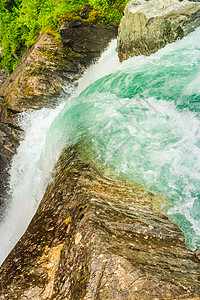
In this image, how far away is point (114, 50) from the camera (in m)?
11.1

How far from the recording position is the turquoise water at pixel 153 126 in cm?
481

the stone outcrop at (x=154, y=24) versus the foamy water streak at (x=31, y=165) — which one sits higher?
the stone outcrop at (x=154, y=24)

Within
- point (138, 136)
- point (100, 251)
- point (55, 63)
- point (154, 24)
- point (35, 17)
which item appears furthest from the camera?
point (35, 17)

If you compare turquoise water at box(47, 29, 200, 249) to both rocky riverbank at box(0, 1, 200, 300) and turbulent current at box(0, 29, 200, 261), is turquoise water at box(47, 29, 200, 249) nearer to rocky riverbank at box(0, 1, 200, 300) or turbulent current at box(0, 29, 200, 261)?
turbulent current at box(0, 29, 200, 261)

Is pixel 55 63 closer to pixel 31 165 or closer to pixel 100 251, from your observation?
pixel 31 165

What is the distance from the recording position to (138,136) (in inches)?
242

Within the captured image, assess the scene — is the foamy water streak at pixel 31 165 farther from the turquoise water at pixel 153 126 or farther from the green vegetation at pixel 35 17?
the green vegetation at pixel 35 17

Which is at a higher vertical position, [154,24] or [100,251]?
[154,24]

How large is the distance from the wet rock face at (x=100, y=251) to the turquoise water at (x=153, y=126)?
51 centimetres

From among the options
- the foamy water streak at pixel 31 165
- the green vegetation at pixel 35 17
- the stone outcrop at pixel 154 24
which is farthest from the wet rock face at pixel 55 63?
the stone outcrop at pixel 154 24

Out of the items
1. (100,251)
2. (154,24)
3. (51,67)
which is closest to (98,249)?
(100,251)

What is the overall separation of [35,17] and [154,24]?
8.85 metres

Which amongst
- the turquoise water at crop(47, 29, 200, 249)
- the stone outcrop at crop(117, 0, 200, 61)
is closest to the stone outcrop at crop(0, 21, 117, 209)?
the stone outcrop at crop(117, 0, 200, 61)

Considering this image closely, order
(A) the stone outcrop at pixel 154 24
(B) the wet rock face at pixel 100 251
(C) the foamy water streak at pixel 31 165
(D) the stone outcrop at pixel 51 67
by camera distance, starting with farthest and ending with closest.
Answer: (D) the stone outcrop at pixel 51 67 → (C) the foamy water streak at pixel 31 165 → (A) the stone outcrop at pixel 154 24 → (B) the wet rock face at pixel 100 251
